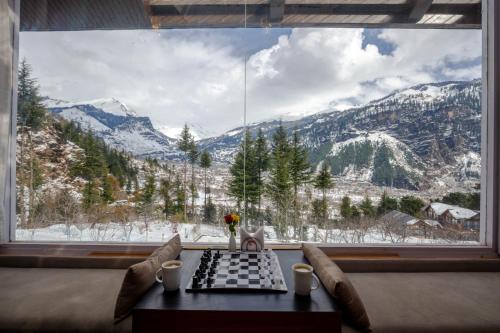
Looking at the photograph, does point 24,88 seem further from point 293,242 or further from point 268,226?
point 293,242

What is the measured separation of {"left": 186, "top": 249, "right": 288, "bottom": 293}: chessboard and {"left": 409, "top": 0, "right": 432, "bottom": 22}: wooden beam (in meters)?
2.25

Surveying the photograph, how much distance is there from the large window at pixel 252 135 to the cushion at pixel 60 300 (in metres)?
0.47

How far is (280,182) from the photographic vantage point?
7.63 ft

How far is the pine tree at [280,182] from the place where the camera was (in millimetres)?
2322

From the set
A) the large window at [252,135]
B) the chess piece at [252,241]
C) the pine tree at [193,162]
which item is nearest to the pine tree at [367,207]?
the large window at [252,135]

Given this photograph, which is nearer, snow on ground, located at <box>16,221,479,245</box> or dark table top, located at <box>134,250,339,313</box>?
dark table top, located at <box>134,250,339,313</box>

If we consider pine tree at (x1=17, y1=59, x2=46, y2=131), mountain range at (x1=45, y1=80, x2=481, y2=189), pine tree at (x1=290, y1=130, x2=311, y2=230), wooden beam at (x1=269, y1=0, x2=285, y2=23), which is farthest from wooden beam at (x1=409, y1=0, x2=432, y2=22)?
pine tree at (x1=17, y1=59, x2=46, y2=131)

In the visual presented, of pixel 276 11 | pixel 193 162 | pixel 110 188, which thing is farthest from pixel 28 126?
pixel 276 11

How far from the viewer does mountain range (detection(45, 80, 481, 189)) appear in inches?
90.4

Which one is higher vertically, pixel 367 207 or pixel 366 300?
pixel 367 207

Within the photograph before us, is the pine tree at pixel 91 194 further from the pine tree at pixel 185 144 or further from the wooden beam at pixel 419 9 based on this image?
the wooden beam at pixel 419 9

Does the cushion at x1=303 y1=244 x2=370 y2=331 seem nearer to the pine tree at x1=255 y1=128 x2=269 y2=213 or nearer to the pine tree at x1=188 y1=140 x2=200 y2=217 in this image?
the pine tree at x1=255 y1=128 x2=269 y2=213

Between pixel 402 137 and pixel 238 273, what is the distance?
1.81 meters

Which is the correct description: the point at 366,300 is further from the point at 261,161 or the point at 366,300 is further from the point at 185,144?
the point at 185,144
